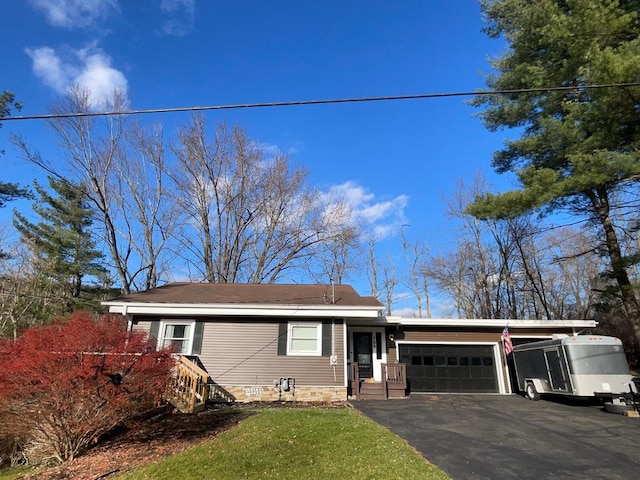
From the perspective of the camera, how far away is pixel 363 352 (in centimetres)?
1347

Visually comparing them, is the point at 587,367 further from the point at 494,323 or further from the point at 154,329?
the point at 154,329

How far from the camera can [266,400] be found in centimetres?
1140

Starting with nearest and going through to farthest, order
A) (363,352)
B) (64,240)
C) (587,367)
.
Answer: (587,367), (363,352), (64,240)

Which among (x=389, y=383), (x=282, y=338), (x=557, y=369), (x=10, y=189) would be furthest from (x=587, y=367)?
(x=10, y=189)

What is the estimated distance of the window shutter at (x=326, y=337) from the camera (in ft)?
39.0

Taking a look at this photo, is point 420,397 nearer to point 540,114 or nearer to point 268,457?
point 268,457

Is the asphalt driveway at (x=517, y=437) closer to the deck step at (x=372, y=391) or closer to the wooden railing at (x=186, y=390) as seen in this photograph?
the deck step at (x=372, y=391)

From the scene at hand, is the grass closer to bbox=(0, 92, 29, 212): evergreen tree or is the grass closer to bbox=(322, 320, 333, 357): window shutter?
bbox=(322, 320, 333, 357): window shutter

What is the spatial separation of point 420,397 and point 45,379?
1024 centimetres

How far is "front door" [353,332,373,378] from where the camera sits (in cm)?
1327

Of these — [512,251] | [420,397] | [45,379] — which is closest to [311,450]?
[45,379]

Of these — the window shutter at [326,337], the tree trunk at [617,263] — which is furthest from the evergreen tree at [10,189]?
the tree trunk at [617,263]

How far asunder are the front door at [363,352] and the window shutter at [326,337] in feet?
5.95

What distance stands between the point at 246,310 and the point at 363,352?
4.56 meters
